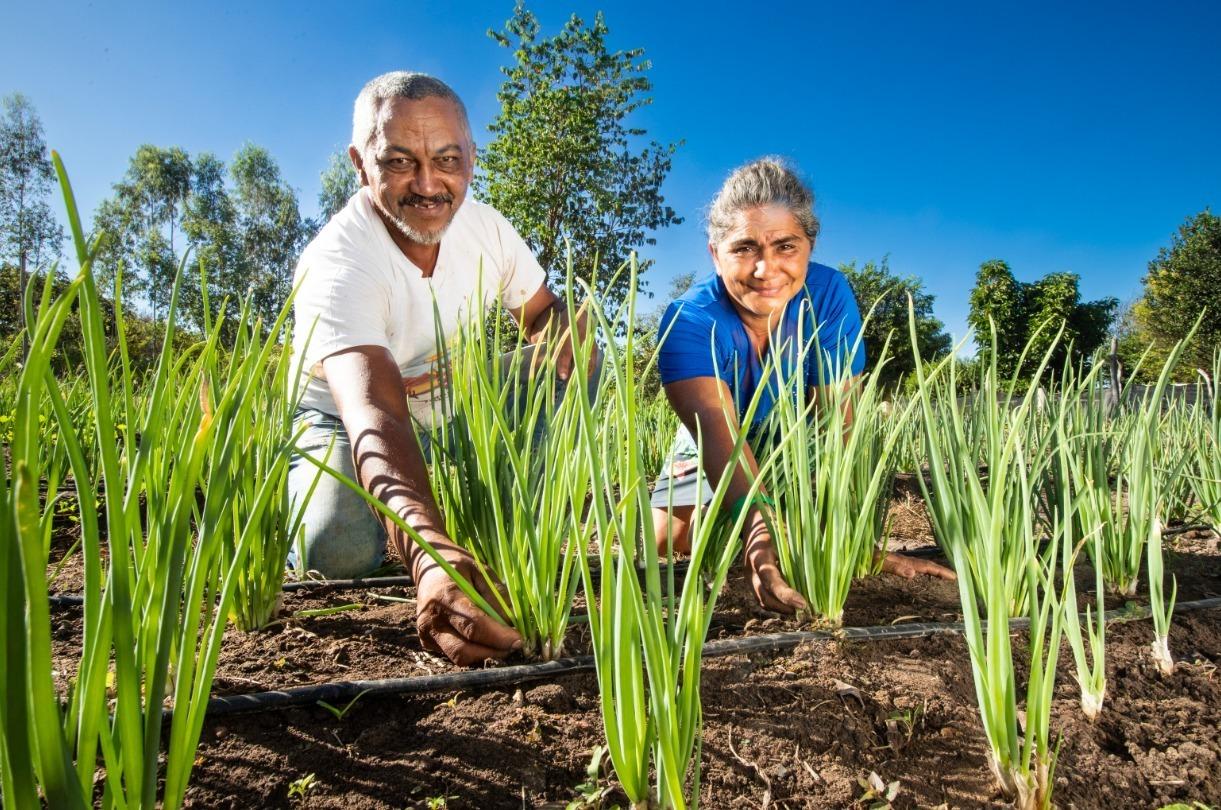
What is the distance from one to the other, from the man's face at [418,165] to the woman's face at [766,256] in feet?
3.07

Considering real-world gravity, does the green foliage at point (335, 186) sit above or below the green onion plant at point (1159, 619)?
above

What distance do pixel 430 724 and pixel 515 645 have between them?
20 centimetres

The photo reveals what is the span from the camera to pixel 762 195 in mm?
2160

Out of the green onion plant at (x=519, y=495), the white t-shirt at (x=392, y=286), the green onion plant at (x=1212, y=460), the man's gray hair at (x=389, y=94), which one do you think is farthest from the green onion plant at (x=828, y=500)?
the man's gray hair at (x=389, y=94)

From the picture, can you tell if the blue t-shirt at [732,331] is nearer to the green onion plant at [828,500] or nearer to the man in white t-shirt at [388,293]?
the man in white t-shirt at [388,293]

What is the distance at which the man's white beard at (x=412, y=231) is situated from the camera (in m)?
2.29

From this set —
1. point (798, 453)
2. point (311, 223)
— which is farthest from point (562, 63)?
point (311, 223)

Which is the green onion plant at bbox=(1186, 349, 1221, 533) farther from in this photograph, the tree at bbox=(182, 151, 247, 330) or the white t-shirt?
the tree at bbox=(182, 151, 247, 330)

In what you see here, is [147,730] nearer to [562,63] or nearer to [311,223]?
[562,63]

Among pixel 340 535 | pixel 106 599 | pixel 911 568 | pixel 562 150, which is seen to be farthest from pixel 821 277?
pixel 562 150

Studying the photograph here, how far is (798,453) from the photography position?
50.3 inches

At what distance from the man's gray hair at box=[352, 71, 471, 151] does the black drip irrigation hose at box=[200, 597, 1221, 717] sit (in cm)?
179

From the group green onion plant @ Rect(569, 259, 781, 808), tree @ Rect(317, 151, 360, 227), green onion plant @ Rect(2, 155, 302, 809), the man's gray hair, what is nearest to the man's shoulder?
the man's gray hair

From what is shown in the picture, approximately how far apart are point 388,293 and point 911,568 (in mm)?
1745
